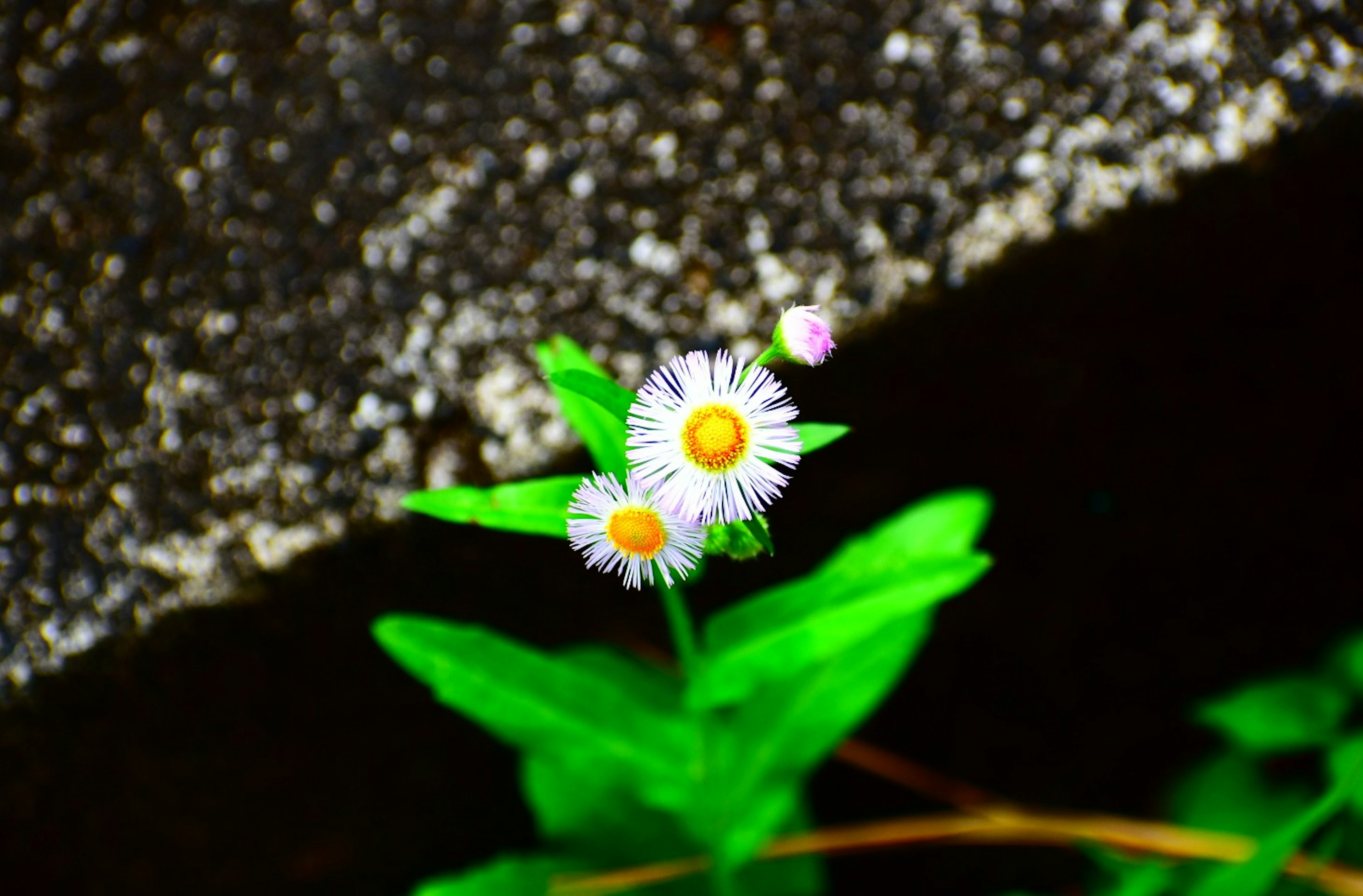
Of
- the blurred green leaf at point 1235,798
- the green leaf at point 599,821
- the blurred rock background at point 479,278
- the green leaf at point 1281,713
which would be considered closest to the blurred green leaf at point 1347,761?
the green leaf at point 1281,713

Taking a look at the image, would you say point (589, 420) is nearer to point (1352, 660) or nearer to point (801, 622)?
point (801, 622)

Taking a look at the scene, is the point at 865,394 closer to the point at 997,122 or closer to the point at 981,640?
the point at 997,122

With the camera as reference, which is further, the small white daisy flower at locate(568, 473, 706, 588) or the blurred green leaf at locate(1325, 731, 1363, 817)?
the blurred green leaf at locate(1325, 731, 1363, 817)

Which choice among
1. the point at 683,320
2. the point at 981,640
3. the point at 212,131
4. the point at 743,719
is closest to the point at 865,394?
the point at 683,320

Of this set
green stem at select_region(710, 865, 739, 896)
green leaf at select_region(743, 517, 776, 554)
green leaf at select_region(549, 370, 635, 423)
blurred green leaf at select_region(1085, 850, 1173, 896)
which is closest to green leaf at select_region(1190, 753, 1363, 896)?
blurred green leaf at select_region(1085, 850, 1173, 896)

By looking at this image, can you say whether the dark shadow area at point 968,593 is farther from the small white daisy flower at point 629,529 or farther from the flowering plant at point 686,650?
the small white daisy flower at point 629,529

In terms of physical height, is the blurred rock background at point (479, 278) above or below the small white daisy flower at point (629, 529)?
above

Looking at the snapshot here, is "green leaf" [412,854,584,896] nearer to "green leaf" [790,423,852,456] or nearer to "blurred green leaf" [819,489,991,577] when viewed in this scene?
"blurred green leaf" [819,489,991,577]
